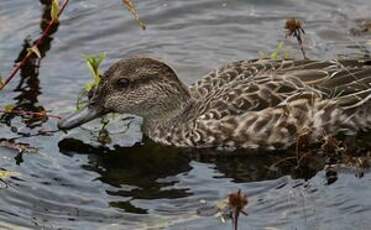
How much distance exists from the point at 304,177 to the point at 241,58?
2433 mm

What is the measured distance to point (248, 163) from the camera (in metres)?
9.48

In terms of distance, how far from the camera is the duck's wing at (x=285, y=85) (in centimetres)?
962

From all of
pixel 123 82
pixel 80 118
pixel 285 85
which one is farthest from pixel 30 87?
pixel 285 85

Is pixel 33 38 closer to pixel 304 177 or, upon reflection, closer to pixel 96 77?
pixel 96 77

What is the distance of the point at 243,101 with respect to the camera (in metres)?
9.62

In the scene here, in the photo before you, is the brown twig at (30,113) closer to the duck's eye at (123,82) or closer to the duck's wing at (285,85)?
the duck's eye at (123,82)

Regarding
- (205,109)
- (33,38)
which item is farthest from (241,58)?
(33,38)

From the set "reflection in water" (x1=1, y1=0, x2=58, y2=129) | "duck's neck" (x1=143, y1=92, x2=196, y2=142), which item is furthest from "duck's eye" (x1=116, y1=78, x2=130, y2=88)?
"reflection in water" (x1=1, y1=0, x2=58, y2=129)

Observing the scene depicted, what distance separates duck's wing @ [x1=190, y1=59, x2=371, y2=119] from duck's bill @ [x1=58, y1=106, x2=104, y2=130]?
0.95 m

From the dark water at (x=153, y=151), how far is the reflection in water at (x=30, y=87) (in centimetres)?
2

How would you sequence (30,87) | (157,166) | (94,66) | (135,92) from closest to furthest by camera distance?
1. (94,66)
2. (157,166)
3. (135,92)
4. (30,87)

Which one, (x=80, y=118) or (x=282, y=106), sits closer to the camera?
(x=282, y=106)

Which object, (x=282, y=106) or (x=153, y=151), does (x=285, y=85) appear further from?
(x=153, y=151)

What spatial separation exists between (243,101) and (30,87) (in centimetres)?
233
